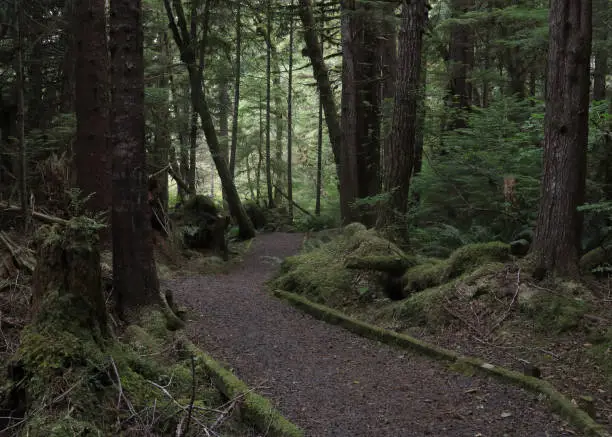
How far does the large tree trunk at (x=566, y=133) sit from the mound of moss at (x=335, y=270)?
9.40 ft

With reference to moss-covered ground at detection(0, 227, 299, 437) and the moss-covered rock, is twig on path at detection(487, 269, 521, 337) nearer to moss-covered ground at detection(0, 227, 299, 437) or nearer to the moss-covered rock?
the moss-covered rock

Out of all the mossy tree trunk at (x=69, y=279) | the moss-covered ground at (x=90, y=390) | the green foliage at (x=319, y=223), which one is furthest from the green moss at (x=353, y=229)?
the green foliage at (x=319, y=223)

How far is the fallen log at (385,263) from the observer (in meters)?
8.63

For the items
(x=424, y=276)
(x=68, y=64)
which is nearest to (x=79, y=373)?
(x=424, y=276)

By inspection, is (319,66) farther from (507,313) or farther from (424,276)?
(507,313)

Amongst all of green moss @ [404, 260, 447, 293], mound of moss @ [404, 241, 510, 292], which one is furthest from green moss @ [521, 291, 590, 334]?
green moss @ [404, 260, 447, 293]

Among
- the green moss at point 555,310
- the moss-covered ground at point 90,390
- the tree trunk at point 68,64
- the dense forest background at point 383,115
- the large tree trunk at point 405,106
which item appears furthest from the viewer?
the tree trunk at point 68,64

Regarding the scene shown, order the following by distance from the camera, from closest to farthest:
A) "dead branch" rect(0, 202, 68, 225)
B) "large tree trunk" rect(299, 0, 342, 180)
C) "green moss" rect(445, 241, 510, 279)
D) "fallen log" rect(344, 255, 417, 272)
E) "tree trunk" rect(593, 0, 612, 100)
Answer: "green moss" rect(445, 241, 510, 279) → "dead branch" rect(0, 202, 68, 225) → "fallen log" rect(344, 255, 417, 272) → "tree trunk" rect(593, 0, 612, 100) → "large tree trunk" rect(299, 0, 342, 180)

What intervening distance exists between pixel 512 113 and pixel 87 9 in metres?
9.55

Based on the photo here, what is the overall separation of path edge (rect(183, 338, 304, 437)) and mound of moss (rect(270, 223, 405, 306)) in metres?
3.69

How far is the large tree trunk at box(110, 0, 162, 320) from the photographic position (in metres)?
6.69

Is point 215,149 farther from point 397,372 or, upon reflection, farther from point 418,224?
point 397,372

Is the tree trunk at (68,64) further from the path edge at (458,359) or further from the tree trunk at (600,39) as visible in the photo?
the tree trunk at (600,39)

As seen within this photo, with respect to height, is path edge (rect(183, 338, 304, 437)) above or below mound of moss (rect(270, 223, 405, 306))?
below
